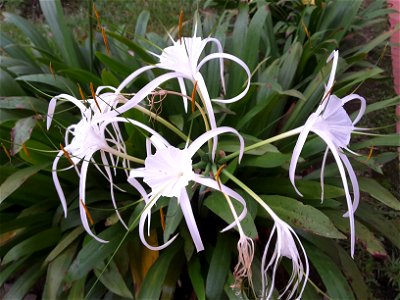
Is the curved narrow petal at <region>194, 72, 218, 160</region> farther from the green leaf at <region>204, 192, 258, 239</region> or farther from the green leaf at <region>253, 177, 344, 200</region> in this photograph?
the green leaf at <region>253, 177, 344, 200</region>

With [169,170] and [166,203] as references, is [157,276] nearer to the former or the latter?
[166,203]

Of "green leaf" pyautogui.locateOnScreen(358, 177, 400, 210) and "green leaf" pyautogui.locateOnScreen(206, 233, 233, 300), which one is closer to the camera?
"green leaf" pyautogui.locateOnScreen(206, 233, 233, 300)

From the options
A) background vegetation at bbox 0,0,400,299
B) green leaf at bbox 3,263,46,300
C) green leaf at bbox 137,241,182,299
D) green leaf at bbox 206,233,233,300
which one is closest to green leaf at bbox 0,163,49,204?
background vegetation at bbox 0,0,400,299

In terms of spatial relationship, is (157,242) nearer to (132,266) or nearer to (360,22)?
(132,266)

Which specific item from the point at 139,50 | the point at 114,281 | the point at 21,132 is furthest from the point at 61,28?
the point at 114,281

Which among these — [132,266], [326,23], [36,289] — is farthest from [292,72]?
[36,289]

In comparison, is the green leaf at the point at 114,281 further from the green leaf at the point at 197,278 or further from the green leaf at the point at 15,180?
the green leaf at the point at 15,180
